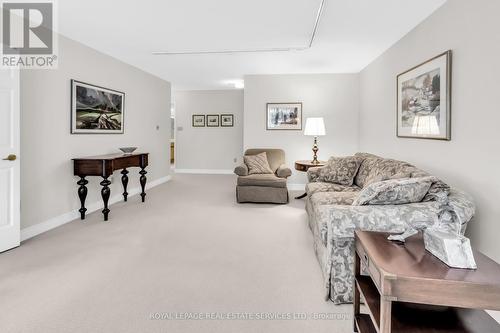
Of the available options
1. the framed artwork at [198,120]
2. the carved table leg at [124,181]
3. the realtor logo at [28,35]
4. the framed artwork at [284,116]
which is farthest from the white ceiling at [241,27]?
the framed artwork at [198,120]

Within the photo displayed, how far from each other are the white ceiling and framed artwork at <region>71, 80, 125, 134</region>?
0.63 m

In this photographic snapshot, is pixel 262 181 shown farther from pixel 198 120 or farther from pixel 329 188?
pixel 198 120

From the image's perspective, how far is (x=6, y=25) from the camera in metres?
3.07

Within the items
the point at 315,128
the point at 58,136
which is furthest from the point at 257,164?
Result: the point at 58,136

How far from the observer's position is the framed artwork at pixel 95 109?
401 centimetres

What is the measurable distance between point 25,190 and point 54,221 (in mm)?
571

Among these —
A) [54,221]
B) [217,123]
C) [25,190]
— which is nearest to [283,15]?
[25,190]

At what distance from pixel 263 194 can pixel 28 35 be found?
3.70 m

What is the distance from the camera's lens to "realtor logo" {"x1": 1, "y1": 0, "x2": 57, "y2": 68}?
2.93m

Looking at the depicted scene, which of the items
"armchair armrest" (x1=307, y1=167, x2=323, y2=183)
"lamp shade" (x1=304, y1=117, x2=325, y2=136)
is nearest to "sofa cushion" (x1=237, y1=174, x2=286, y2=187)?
"armchair armrest" (x1=307, y1=167, x2=323, y2=183)

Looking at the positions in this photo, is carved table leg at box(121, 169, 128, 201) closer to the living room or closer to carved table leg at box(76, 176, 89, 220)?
the living room

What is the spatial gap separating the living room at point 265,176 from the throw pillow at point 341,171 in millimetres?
27

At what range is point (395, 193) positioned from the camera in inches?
79.9

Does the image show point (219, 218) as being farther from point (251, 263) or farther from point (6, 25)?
point (6, 25)
